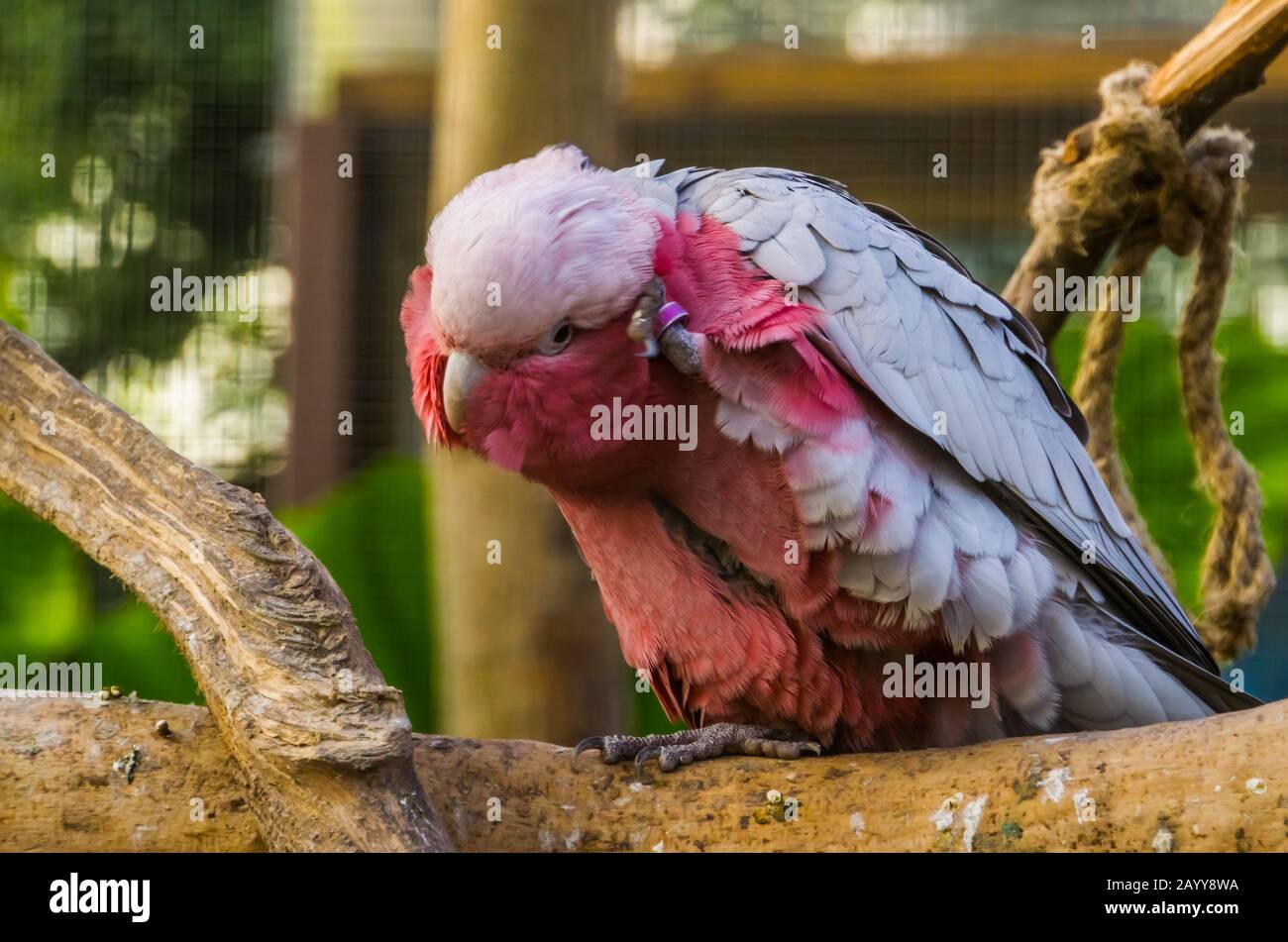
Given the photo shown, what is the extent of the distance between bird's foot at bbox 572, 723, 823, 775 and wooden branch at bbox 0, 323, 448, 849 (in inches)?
14.7

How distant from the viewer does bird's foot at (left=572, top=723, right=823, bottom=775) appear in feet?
5.98

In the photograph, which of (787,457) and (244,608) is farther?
(787,457)

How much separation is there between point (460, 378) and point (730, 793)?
676mm

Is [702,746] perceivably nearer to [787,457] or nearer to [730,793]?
[730,793]

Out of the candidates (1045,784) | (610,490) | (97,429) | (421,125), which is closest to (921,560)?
(1045,784)

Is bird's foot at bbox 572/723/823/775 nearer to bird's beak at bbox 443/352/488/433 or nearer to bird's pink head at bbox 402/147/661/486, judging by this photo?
bird's pink head at bbox 402/147/661/486

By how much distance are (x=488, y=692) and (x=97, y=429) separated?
1.72m

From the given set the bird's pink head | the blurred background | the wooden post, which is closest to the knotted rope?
the bird's pink head

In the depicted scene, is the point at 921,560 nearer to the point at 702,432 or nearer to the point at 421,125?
the point at 702,432

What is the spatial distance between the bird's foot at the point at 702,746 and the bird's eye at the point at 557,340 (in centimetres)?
57

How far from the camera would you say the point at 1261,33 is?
6.37ft

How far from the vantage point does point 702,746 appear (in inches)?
72.9

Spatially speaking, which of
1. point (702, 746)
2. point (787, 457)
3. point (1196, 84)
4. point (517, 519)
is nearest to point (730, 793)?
point (702, 746)
